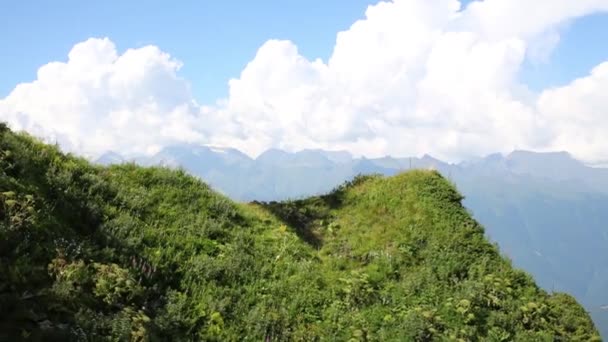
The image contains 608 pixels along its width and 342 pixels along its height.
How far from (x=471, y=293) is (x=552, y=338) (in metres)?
2.33

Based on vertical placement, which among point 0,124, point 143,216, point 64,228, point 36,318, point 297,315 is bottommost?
point 36,318

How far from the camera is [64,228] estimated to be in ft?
41.6

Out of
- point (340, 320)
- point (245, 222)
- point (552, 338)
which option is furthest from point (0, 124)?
point (552, 338)

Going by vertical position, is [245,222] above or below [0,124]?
below

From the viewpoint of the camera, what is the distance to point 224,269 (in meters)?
14.2

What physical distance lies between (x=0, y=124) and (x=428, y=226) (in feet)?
48.5

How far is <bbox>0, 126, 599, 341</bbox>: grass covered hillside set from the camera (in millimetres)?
10758

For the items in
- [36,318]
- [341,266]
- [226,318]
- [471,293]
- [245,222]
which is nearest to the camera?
[36,318]

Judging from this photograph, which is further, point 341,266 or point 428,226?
point 428,226

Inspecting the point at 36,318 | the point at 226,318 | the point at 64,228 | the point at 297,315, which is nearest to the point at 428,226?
the point at 297,315

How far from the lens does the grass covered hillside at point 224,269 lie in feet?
35.3

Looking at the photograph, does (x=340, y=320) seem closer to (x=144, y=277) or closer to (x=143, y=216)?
(x=144, y=277)

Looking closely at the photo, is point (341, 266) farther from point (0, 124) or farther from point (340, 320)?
point (0, 124)

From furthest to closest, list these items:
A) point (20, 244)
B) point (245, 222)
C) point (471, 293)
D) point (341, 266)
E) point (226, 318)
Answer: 1. point (245, 222)
2. point (341, 266)
3. point (471, 293)
4. point (226, 318)
5. point (20, 244)
